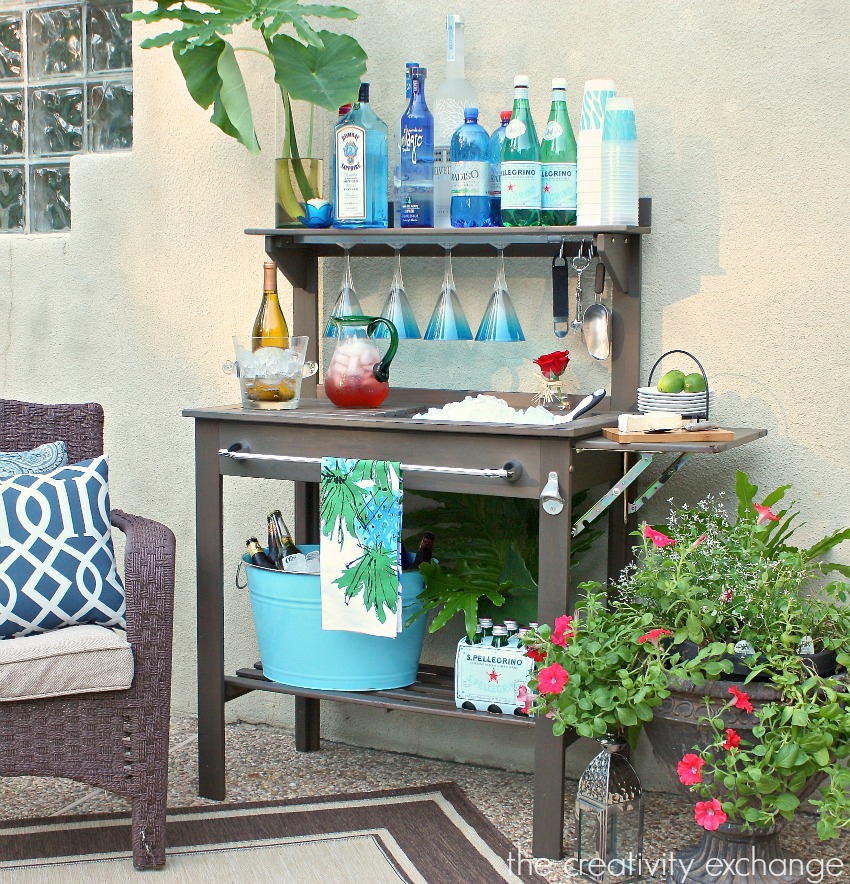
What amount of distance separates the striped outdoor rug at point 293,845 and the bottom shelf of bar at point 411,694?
0.82ft

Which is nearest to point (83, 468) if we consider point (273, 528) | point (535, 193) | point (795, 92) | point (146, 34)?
point (273, 528)

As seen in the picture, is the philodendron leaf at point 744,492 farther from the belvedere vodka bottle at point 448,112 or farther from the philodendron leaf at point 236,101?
the philodendron leaf at point 236,101

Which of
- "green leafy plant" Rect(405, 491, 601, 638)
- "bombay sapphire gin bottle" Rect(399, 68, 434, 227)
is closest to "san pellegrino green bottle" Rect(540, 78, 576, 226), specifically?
"bombay sapphire gin bottle" Rect(399, 68, 434, 227)

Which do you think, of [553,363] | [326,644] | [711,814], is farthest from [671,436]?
[326,644]

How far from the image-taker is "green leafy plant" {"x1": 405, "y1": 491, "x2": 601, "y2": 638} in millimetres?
2541

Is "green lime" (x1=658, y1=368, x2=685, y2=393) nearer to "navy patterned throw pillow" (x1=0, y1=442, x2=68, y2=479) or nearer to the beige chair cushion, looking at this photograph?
the beige chair cushion

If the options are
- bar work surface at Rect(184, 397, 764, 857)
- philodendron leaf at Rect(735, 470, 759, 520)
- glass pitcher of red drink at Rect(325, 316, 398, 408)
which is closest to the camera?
bar work surface at Rect(184, 397, 764, 857)

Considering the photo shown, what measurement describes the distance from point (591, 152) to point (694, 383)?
1.71 ft

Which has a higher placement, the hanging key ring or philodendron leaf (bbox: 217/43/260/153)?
philodendron leaf (bbox: 217/43/260/153)

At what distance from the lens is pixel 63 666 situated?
2.21m

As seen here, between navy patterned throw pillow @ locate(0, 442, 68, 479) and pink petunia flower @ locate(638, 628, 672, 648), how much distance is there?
1.31 m

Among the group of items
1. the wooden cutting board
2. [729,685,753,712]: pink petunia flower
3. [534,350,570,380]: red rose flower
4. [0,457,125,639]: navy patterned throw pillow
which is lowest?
[729,685,753,712]: pink petunia flower

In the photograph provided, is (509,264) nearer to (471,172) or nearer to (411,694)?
(471,172)

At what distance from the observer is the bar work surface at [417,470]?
2309 millimetres
